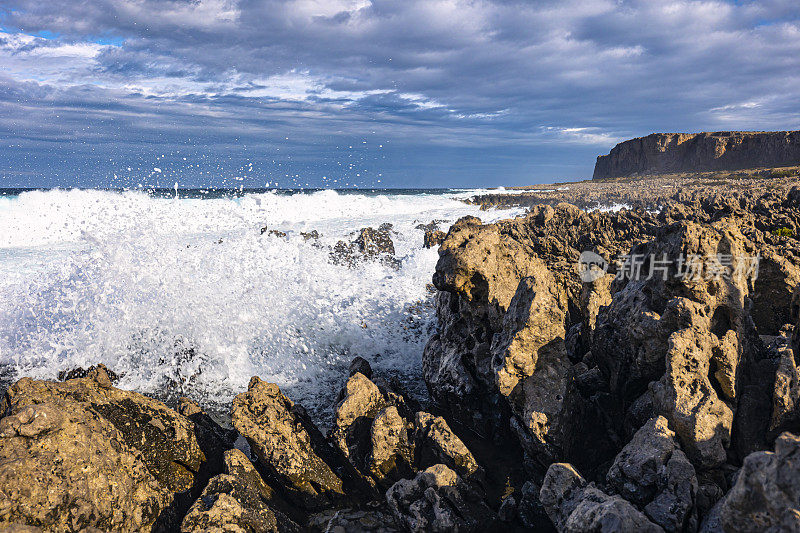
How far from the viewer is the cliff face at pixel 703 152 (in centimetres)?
5828

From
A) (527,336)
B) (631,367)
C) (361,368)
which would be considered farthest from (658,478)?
(361,368)

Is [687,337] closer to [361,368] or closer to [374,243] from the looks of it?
[361,368]

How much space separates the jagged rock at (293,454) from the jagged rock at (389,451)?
1.06 feet

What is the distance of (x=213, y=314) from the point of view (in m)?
8.97

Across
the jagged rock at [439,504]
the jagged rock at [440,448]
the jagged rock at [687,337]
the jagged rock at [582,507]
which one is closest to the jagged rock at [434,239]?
the jagged rock at [687,337]

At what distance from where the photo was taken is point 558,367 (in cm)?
501

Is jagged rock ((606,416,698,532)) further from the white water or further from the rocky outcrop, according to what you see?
the white water

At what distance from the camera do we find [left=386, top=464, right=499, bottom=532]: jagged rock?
4125 millimetres

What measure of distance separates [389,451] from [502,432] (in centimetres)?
145

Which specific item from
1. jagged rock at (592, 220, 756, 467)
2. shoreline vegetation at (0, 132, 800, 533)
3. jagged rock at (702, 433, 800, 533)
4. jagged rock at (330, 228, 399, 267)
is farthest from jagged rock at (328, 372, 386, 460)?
jagged rock at (330, 228, 399, 267)

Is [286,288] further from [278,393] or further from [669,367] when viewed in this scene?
[669,367]

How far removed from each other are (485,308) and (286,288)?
5.39 metres

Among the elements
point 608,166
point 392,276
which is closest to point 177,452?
point 392,276

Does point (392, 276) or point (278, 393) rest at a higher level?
point (392, 276)
